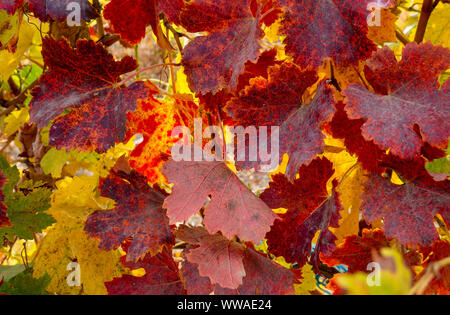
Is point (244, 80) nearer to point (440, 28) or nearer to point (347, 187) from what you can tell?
point (347, 187)

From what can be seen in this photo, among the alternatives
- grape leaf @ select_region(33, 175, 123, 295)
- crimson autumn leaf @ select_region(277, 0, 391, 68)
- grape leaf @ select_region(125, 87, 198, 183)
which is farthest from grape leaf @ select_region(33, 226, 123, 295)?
crimson autumn leaf @ select_region(277, 0, 391, 68)

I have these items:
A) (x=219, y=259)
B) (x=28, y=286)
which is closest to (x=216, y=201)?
(x=219, y=259)

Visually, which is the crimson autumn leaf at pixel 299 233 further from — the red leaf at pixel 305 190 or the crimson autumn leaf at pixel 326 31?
the crimson autumn leaf at pixel 326 31

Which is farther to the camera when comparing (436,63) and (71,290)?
(71,290)

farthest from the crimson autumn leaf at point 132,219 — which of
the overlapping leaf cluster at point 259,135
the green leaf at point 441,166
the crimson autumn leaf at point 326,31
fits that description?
the green leaf at point 441,166
